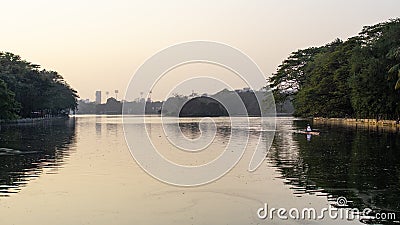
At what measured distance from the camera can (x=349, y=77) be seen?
77750 mm

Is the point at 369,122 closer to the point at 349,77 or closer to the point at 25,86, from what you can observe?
the point at 349,77

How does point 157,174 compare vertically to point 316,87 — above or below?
below

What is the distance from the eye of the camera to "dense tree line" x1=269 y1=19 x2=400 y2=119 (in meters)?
64.5

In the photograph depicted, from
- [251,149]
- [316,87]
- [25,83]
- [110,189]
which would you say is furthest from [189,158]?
[25,83]

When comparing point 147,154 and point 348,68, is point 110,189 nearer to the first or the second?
point 147,154

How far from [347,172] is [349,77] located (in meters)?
58.7

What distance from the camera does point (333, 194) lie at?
16.5 meters

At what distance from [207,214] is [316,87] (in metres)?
79.6

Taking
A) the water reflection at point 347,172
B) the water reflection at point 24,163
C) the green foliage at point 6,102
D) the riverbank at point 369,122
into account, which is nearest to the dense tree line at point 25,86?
the green foliage at point 6,102

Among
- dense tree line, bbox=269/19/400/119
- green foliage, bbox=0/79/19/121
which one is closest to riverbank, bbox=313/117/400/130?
dense tree line, bbox=269/19/400/119

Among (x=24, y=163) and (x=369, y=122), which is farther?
(x=369, y=122)

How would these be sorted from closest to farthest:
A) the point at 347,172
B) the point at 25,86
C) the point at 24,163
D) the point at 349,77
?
the point at 347,172 < the point at 24,163 < the point at 349,77 < the point at 25,86

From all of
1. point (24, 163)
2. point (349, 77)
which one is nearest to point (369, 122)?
point (349, 77)

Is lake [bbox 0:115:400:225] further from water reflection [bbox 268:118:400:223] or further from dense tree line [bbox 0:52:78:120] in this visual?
dense tree line [bbox 0:52:78:120]
